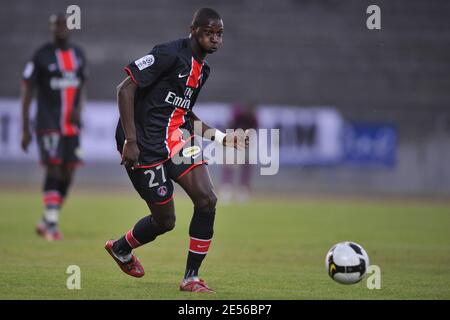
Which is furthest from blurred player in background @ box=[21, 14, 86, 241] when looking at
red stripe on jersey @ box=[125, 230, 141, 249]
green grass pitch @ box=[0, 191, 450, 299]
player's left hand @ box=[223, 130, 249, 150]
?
player's left hand @ box=[223, 130, 249, 150]

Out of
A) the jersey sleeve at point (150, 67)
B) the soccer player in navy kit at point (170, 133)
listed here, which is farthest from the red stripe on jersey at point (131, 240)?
the jersey sleeve at point (150, 67)

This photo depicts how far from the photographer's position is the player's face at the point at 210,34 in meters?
7.40

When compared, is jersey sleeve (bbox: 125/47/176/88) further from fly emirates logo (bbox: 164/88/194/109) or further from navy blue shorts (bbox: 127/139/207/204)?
navy blue shorts (bbox: 127/139/207/204)

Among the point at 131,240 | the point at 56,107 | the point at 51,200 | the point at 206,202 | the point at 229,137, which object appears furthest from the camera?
the point at 56,107

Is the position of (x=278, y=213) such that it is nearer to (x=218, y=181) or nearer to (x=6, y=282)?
(x=218, y=181)

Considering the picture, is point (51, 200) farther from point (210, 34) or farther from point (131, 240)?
point (210, 34)

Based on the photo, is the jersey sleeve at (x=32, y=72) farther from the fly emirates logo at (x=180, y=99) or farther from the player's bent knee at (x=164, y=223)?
the player's bent knee at (x=164, y=223)

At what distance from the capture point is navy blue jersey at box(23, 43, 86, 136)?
12258 mm

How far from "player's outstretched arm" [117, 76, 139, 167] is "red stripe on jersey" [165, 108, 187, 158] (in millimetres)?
389

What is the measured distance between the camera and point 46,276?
8234 millimetres

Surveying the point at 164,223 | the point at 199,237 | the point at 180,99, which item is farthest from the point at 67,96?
the point at 199,237

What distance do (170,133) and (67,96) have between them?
5206 mm

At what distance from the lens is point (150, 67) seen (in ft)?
24.1

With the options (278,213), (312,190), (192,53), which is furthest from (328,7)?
(192,53)
